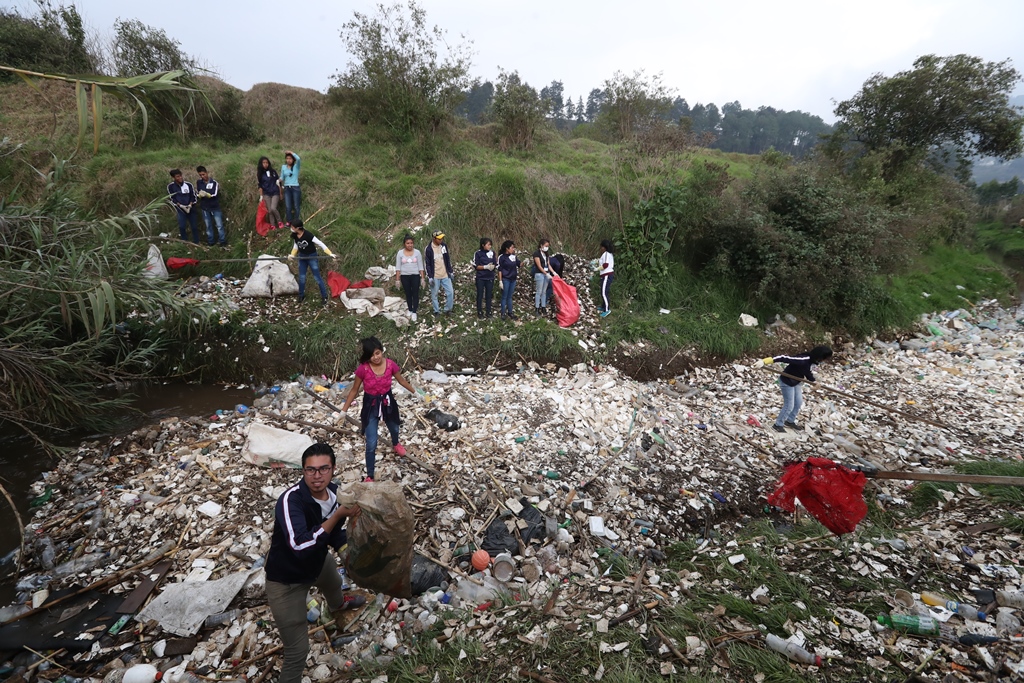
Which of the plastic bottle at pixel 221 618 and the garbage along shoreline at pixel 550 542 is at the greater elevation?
the garbage along shoreline at pixel 550 542

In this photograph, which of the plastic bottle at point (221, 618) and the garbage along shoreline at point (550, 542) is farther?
the plastic bottle at point (221, 618)

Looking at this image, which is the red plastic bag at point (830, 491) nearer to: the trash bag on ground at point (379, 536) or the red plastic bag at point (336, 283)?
the trash bag on ground at point (379, 536)

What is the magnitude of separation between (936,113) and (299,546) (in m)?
19.5

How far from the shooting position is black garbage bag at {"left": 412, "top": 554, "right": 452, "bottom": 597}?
340 centimetres

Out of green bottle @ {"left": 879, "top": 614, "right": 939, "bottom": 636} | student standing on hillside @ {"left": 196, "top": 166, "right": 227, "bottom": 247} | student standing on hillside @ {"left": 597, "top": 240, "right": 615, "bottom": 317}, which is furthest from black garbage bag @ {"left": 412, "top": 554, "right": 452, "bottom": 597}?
student standing on hillside @ {"left": 196, "top": 166, "right": 227, "bottom": 247}

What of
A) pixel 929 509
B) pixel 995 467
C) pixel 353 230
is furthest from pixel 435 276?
pixel 995 467

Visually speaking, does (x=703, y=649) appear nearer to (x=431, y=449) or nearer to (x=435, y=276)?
(x=431, y=449)

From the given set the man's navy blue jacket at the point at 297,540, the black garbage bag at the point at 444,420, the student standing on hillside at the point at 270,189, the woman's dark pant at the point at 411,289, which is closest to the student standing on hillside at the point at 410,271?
the woman's dark pant at the point at 411,289

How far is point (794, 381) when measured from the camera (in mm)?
5930

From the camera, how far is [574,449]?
5301 millimetres

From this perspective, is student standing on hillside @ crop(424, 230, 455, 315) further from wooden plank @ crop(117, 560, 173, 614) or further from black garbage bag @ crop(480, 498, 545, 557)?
wooden plank @ crop(117, 560, 173, 614)

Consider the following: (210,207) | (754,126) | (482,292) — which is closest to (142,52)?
(210,207)

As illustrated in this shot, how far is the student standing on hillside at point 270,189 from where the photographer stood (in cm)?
825

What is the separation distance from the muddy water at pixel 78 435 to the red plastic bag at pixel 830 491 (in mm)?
6927
